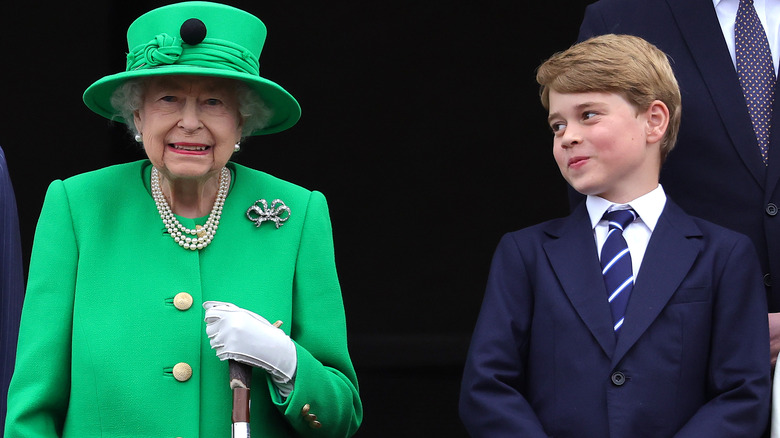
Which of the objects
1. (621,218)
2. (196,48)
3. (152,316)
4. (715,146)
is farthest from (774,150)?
(152,316)

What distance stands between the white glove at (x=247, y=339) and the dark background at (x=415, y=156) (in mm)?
2983

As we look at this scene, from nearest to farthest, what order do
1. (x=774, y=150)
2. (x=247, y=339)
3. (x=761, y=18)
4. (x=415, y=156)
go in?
(x=247, y=339) < (x=774, y=150) < (x=761, y=18) < (x=415, y=156)

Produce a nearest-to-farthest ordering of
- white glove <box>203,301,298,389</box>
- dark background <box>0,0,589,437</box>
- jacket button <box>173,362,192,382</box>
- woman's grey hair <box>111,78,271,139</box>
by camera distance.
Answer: white glove <box>203,301,298,389</box>
jacket button <box>173,362,192,382</box>
woman's grey hair <box>111,78,271,139</box>
dark background <box>0,0,589,437</box>

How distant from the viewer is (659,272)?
2.73m

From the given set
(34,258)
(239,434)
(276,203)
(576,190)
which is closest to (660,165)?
(576,190)

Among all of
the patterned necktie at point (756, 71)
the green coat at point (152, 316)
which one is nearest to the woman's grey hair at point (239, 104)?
the green coat at point (152, 316)

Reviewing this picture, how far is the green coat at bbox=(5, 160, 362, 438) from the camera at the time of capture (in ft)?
8.42

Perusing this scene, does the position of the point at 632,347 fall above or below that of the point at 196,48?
below

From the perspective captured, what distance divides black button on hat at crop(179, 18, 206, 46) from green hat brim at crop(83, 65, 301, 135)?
0.23 ft

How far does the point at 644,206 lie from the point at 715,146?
284 mm

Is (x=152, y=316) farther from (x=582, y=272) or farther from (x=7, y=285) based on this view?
(x=582, y=272)

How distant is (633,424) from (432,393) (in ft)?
10.5

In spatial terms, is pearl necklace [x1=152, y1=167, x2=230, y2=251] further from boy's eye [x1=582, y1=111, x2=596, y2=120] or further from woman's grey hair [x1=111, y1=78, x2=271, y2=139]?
boy's eye [x1=582, y1=111, x2=596, y2=120]

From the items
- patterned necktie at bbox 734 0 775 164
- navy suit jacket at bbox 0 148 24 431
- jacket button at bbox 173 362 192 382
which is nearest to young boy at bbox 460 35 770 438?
patterned necktie at bbox 734 0 775 164
